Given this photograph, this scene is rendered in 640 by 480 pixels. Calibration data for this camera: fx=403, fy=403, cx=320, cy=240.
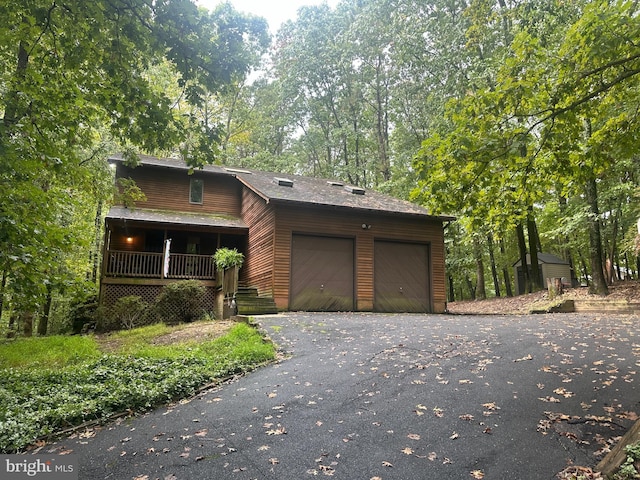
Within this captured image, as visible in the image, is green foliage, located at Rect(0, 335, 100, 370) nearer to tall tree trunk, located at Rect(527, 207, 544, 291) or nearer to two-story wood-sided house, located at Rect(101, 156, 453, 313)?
two-story wood-sided house, located at Rect(101, 156, 453, 313)

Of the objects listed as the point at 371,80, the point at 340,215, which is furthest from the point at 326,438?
the point at 371,80

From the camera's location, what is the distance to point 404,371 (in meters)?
5.95

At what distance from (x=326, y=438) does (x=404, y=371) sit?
2378mm

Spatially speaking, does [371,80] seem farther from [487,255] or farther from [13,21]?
[13,21]

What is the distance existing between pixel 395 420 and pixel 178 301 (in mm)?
11487

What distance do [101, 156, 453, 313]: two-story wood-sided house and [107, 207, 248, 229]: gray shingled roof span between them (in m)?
0.04

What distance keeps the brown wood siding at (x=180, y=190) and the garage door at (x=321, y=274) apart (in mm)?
6417

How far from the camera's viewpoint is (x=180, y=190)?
62.0 ft

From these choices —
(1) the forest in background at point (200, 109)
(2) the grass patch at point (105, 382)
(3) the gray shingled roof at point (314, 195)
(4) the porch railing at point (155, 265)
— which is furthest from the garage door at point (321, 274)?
(1) the forest in background at point (200, 109)

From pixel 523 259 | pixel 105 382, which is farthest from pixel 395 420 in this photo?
pixel 523 259

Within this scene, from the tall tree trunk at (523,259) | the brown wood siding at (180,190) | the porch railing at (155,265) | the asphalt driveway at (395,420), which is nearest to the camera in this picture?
the asphalt driveway at (395,420)

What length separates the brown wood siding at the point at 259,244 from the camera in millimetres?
14188

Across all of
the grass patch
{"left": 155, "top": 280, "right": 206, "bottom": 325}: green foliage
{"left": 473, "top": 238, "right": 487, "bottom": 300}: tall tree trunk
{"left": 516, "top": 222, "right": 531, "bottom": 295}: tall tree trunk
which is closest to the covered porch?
{"left": 155, "top": 280, "right": 206, "bottom": 325}: green foliage

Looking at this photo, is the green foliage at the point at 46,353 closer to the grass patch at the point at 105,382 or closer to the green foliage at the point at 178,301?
the grass patch at the point at 105,382
